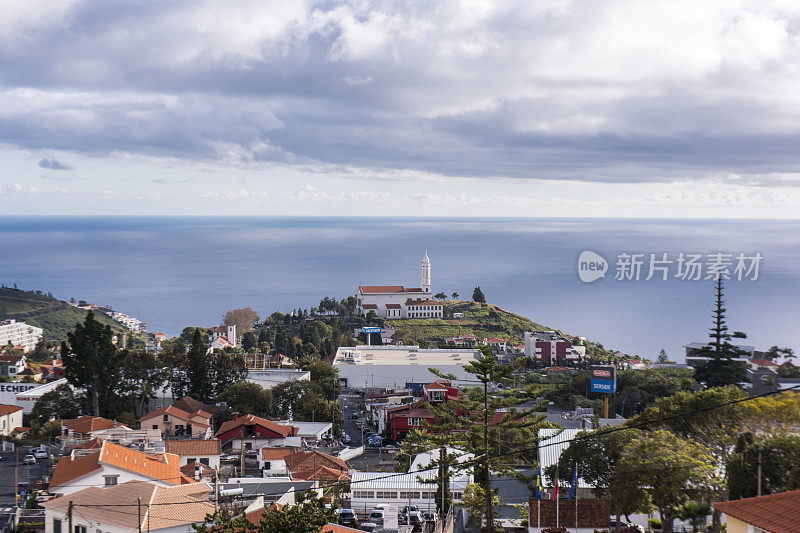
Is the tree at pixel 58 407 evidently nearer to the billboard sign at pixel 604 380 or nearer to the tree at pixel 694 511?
the billboard sign at pixel 604 380

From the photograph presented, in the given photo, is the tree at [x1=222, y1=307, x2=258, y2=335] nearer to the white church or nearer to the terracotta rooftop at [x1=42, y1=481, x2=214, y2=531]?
the white church

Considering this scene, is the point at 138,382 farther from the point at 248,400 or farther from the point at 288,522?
the point at 288,522

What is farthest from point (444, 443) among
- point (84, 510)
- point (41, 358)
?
point (41, 358)

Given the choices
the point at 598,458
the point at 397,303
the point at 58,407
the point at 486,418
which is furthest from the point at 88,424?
the point at 397,303

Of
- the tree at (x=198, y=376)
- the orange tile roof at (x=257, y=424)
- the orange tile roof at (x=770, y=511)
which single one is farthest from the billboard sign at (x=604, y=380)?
the orange tile roof at (x=770, y=511)

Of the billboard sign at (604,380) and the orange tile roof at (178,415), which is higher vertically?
the billboard sign at (604,380)

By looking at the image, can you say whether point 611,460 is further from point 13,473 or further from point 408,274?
point 408,274
